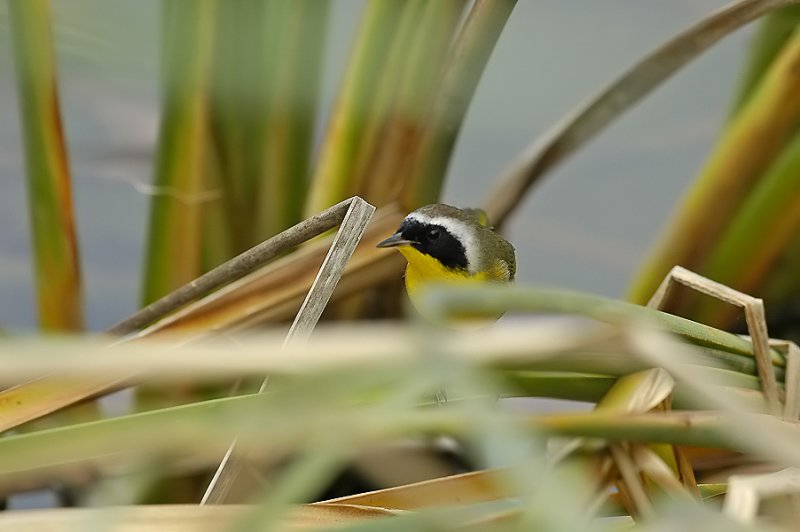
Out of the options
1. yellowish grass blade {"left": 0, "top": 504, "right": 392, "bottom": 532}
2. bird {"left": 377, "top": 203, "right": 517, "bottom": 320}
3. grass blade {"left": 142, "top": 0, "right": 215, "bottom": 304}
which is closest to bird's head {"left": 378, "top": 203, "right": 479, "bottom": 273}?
bird {"left": 377, "top": 203, "right": 517, "bottom": 320}

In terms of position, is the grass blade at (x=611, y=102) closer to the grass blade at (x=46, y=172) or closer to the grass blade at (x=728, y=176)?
the grass blade at (x=728, y=176)

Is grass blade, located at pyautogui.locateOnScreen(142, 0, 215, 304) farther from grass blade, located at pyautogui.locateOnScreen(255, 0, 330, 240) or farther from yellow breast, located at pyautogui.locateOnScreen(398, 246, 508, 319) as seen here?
yellow breast, located at pyautogui.locateOnScreen(398, 246, 508, 319)

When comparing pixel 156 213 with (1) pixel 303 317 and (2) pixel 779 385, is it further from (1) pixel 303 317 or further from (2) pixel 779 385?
(2) pixel 779 385

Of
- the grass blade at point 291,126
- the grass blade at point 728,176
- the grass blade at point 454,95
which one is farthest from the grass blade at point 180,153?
the grass blade at point 728,176

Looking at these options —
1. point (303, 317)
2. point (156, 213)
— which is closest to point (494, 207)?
point (156, 213)

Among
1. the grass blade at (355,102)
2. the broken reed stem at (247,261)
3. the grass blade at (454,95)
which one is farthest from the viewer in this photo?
the grass blade at (355,102)

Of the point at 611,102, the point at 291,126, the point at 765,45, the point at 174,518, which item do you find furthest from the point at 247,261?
the point at 765,45
